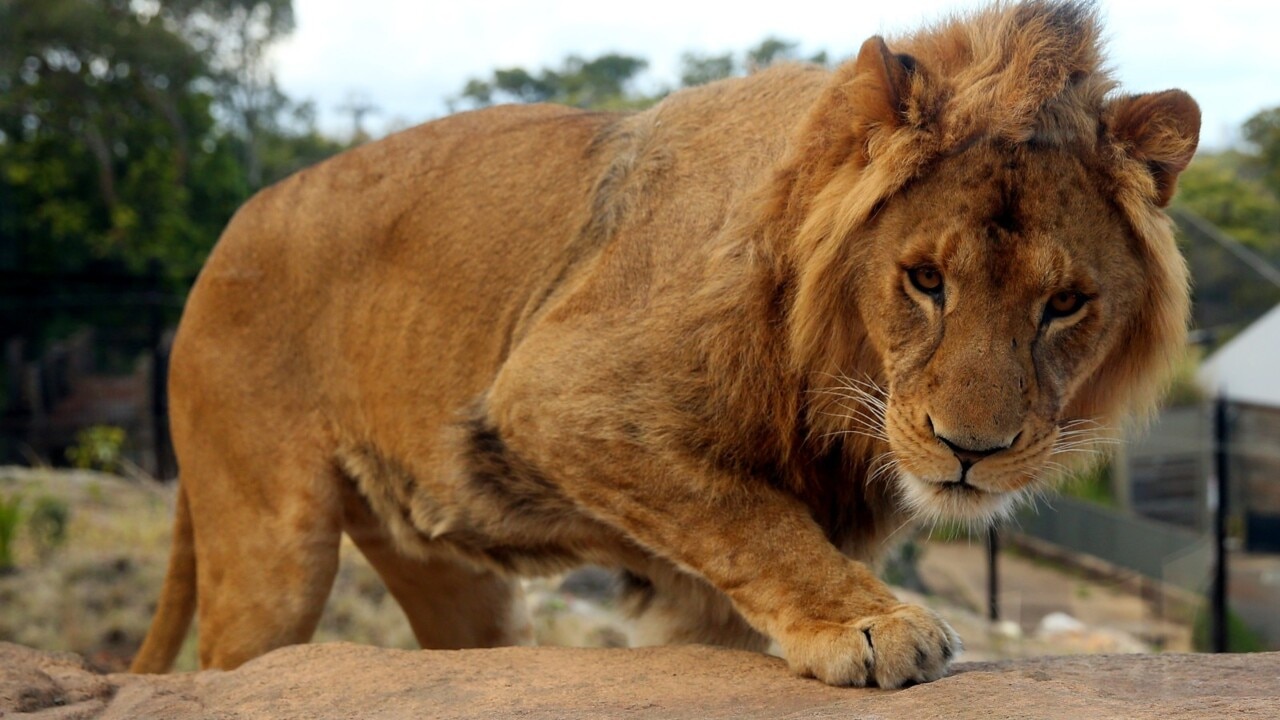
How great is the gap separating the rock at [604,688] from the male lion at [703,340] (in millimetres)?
150

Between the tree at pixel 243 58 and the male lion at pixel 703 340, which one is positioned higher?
the tree at pixel 243 58

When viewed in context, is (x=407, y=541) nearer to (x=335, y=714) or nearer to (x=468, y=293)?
(x=468, y=293)

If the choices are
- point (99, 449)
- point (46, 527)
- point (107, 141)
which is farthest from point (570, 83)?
point (99, 449)

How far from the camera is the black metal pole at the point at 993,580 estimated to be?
7324 mm

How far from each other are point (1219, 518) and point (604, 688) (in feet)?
15.9

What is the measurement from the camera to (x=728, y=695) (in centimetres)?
226

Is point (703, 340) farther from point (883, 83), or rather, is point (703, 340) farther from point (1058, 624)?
point (1058, 624)

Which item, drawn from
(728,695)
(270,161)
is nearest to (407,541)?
(728,695)

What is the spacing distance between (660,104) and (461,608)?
5.72ft

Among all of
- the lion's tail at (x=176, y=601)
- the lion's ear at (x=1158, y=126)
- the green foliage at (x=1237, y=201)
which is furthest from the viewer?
the green foliage at (x=1237, y=201)

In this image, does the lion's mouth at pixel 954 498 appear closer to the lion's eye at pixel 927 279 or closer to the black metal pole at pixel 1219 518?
the lion's eye at pixel 927 279

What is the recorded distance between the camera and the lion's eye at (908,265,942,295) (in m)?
2.31

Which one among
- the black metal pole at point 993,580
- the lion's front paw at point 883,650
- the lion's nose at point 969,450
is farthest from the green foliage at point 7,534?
the lion's nose at point 969,450

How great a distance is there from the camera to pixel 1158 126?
242cm
